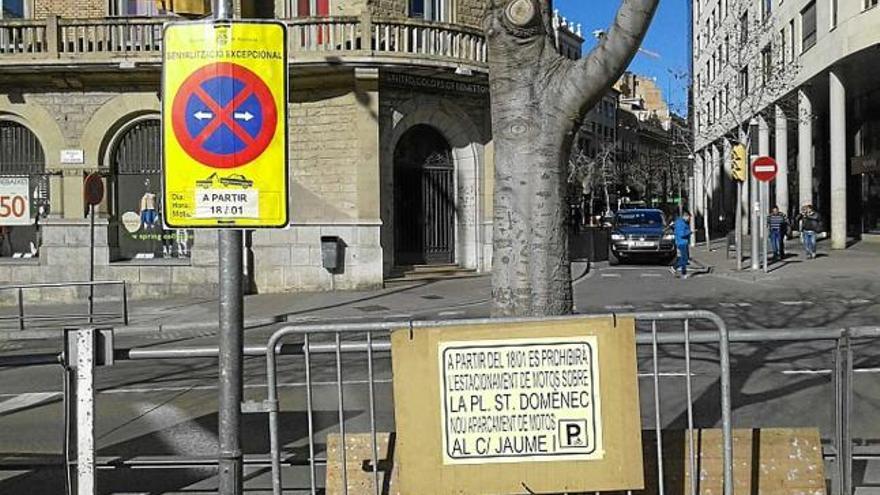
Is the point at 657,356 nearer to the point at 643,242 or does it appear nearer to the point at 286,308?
the point at 286,308

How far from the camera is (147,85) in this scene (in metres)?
21.1

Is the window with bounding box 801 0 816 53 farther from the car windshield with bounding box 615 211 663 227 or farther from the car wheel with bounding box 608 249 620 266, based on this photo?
the car wheel with bounding box 608 249 620 266

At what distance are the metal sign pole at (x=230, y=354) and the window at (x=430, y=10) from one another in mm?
18942

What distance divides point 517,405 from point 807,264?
2334 cm

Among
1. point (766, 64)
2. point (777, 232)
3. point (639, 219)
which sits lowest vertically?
point (777, 232)

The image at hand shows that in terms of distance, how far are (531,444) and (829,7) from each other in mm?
33040

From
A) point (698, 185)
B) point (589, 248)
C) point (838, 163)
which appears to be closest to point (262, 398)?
point (589, 248)

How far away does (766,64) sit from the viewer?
1507 inches

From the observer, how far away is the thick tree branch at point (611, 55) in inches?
192

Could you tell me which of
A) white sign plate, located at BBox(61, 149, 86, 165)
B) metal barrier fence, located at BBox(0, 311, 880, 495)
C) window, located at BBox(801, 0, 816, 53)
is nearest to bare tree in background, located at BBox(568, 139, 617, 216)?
window, located at BBox(801, 0, 816, 53)

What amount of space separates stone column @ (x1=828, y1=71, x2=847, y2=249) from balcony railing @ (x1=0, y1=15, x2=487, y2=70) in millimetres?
17761

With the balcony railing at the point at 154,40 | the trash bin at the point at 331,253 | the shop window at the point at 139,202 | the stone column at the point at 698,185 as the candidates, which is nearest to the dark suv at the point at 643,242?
the balcony railing at the point at 154,40

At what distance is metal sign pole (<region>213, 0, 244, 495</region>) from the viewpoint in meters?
4.09

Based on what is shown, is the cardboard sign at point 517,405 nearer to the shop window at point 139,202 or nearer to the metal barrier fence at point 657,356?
the metal barrier fence at point 657,356
